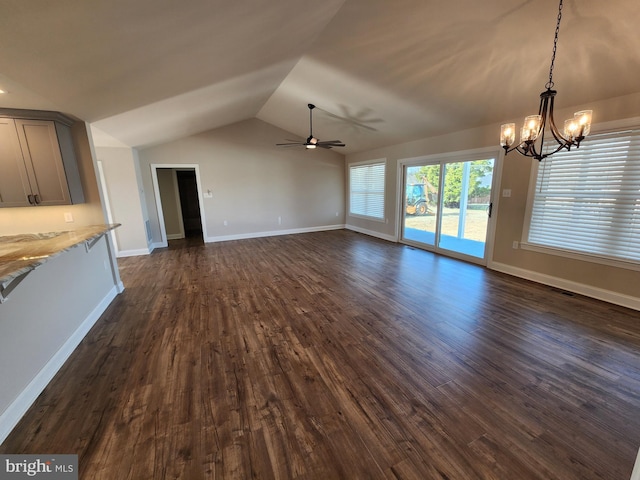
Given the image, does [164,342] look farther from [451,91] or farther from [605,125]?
[605,125]

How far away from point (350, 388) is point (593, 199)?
381cm

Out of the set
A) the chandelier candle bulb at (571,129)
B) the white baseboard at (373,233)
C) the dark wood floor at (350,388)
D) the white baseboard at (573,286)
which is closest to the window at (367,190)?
the white baseboard at (373,233)

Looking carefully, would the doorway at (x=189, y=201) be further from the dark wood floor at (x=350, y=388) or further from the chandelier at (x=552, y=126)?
the chandelier at (x=552, y=126)

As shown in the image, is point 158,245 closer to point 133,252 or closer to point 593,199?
point 133,252

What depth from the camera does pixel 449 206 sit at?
5148 mm

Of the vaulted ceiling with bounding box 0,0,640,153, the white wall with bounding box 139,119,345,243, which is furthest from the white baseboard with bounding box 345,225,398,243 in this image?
the vaulted ceiling with bounding box 0,0,640,153

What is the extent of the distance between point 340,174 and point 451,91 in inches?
186

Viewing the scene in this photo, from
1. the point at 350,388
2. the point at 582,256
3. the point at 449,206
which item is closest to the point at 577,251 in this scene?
the point at 582,256

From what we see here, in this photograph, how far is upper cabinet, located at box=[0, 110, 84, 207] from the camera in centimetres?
273

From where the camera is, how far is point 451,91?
11.4ft

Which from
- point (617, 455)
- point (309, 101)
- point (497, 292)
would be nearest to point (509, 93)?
point (497, 292)

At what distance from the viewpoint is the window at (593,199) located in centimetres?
293

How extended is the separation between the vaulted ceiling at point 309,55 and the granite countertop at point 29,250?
124 cm

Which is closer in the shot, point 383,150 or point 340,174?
point 383,150
